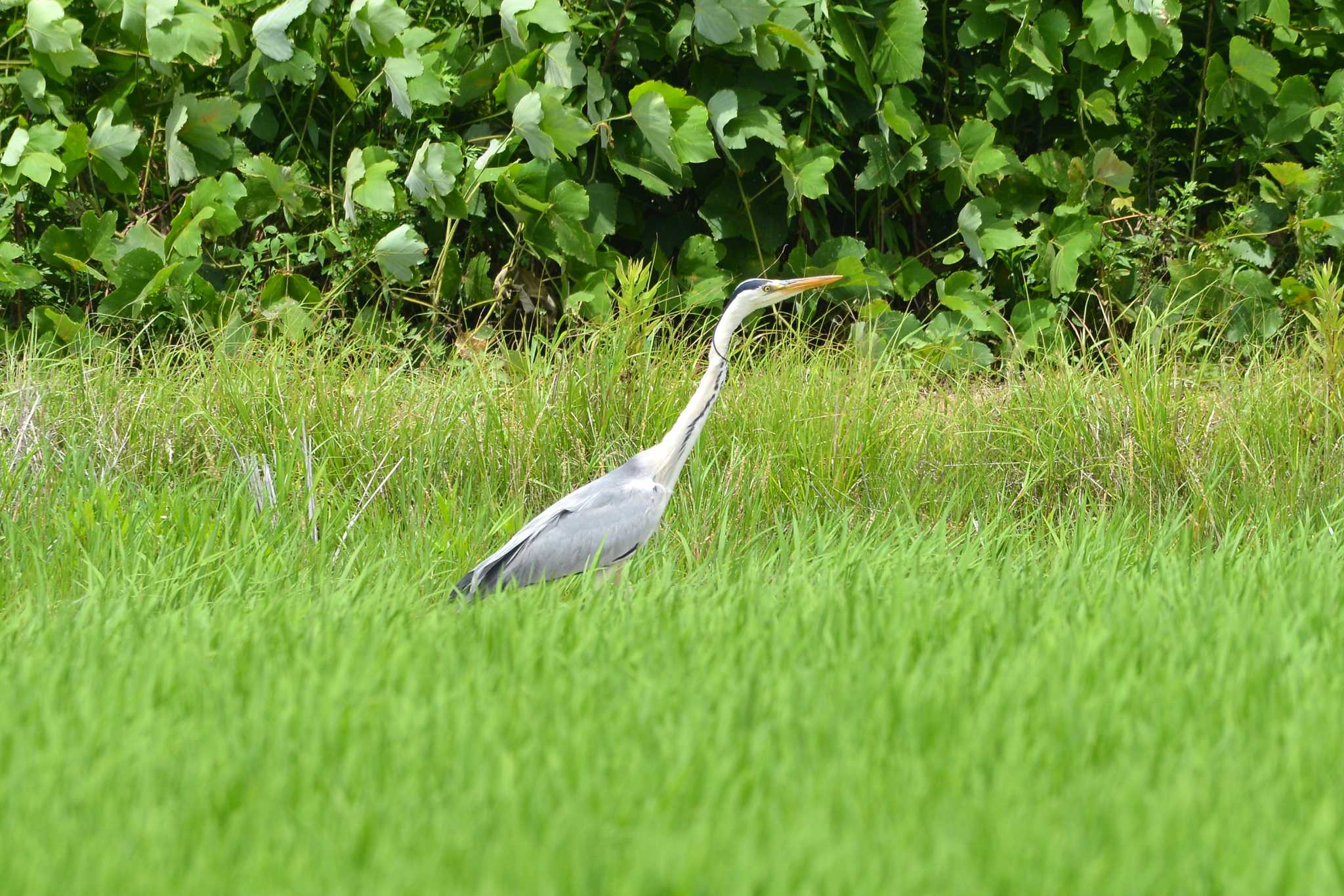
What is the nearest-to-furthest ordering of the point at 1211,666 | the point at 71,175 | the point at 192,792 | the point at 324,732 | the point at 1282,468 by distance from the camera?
the point at 192,792 < the point at 324,732 < the point at 1211,666 < the point at 1282,468 < the point at 71,175

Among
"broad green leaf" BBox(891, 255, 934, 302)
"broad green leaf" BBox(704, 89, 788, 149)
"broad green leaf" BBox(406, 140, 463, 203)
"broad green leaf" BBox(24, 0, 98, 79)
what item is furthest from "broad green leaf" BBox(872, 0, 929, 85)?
"broad green leaf" BBox(24, 0, 98, 79)

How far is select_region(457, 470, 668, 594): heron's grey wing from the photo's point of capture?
3.44 m

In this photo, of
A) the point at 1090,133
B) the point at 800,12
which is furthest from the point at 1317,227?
the point at 800,12

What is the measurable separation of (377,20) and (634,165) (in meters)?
1.13

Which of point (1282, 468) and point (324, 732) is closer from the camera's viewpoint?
point (324, 732)

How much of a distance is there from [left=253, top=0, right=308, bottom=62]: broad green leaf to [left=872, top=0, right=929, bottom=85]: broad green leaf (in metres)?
2.23

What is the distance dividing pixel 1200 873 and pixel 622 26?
4.48 metres

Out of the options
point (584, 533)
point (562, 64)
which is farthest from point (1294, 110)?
point (584, 533)

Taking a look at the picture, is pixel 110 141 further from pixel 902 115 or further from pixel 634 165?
pixel 902 115

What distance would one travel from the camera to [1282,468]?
426 centimetres

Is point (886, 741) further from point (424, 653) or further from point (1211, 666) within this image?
point (424, 653)

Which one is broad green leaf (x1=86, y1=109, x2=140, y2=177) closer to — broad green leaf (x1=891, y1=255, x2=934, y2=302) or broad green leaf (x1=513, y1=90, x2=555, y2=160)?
broad green leaf (x1=513, y1=90, x2=555, y2=160)

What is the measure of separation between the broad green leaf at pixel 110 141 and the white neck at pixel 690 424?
108 inches

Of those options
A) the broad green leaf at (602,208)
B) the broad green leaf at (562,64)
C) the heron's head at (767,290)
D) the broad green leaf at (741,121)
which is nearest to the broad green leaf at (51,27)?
the broad green leaf at (562,64)
